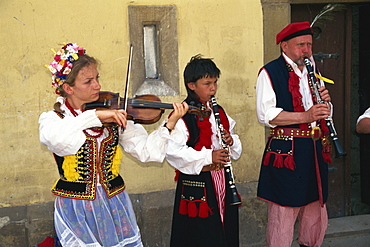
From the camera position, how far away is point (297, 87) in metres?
3.66

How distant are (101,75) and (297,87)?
5.35ft

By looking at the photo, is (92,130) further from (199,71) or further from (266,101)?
(266,101)

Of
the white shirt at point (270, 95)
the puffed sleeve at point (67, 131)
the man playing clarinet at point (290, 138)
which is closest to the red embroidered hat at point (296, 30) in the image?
the man playing clarinet at point (290, 138)

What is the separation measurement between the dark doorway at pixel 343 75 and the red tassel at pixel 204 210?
2151 mm

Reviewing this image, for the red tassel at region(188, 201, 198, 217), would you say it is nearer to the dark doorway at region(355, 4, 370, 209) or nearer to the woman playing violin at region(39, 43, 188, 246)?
the woman playing violin at region(39, 43, 188, 246)

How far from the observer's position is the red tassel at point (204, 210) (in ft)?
11.2

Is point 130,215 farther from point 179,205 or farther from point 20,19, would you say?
point 20,19

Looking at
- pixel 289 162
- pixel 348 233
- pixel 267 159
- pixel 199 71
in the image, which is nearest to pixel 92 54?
pixel 199 71

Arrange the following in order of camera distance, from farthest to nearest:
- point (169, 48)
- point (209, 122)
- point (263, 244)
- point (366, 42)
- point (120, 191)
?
point (366, 42) < point (263, 244) < point (169, 48) < point (209, 122) < point (120, 191)

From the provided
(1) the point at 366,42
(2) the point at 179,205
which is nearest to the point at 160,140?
(2) the point at 179,205

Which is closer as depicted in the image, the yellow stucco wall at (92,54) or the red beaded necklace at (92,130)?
A: the red beaded necklace at (92,130)

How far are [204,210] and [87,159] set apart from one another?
3.17ft

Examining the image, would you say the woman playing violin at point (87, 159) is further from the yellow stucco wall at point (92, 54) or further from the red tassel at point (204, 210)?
the yellow stucco wall at point (92, 54)

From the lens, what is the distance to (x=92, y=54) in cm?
418
